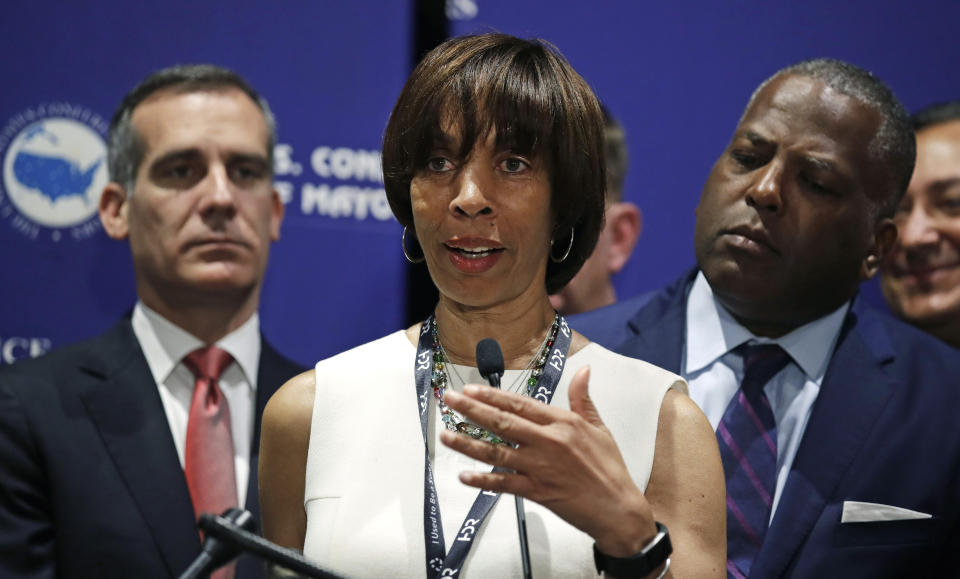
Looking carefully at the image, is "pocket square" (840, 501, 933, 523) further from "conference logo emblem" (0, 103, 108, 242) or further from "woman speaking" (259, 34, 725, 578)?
"conference logo emblem" (0, 103, 108, 242)

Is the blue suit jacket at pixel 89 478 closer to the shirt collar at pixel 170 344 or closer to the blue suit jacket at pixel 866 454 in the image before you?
the shirt collar at pixel 170 344

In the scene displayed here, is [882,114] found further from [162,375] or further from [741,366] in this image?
[162,375]

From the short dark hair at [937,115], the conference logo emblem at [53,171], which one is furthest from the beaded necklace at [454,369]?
the short dark hair at [937,115]

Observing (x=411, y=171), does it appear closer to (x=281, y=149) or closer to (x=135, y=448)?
(x=135, y=448)

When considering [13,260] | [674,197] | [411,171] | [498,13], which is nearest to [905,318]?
[674,197]

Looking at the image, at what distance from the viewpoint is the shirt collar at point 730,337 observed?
2.52 m

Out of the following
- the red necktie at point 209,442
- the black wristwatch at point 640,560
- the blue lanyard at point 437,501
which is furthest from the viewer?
the red necktie at point 209,442

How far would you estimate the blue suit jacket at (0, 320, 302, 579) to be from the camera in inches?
99.7

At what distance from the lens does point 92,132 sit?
313 cm

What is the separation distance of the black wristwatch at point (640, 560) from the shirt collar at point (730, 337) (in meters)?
0.93

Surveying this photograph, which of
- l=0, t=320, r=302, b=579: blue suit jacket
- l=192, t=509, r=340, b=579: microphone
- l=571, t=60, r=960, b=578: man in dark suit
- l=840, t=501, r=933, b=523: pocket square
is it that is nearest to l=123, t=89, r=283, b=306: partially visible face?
l=0, t=320, r=302, b=579: blue suit jacket

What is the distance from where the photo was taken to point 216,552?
52.7 inches

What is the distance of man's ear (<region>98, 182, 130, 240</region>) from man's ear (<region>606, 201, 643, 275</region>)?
54.8 inches

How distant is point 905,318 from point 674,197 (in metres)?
0.75
